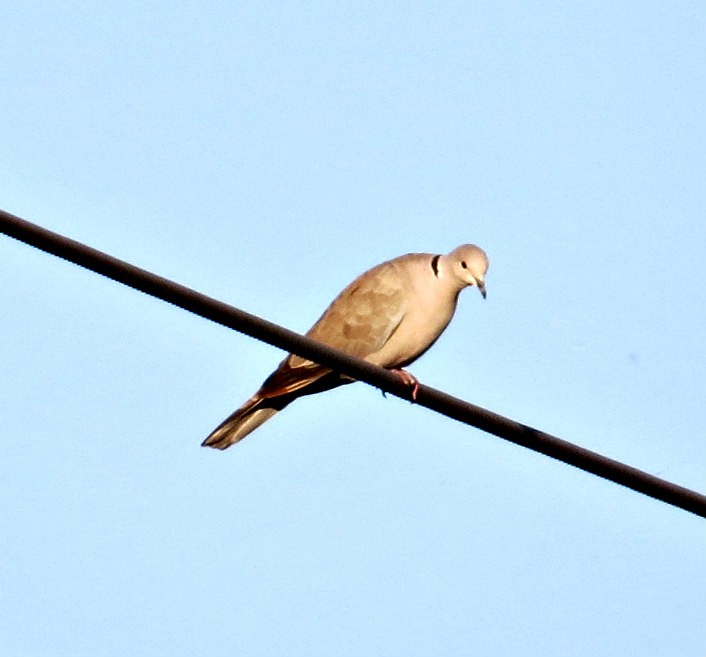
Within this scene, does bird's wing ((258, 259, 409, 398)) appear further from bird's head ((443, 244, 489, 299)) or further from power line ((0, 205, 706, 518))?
power line ((0, 205, 706, 518))

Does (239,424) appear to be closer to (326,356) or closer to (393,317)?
(393,317)

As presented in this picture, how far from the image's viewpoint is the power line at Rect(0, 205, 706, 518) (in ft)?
13.7

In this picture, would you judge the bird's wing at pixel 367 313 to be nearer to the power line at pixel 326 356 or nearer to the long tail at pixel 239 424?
the long tail at pixel 239 424

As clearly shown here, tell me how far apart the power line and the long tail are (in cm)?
229

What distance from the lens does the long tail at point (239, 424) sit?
723cm

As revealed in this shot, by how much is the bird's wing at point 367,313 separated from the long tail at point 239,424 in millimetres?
114

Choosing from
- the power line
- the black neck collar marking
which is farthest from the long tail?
the power line

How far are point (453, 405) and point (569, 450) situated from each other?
354 mm

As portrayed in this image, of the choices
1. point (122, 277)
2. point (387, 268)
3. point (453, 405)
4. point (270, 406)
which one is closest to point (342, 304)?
point (387, 268)

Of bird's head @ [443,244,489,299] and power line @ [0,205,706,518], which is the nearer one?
power line @ [0,205,706,518]

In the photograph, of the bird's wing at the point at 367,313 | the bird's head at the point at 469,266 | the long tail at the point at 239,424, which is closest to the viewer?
the long tail at the point at 239,424

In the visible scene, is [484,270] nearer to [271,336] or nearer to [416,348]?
[416,348]

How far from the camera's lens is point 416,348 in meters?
7.57

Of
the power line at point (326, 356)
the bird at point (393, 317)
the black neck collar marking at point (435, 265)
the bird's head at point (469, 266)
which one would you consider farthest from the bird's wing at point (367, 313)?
the power line at point (326, 356)
